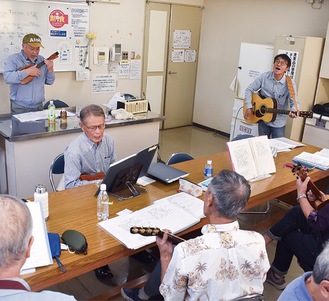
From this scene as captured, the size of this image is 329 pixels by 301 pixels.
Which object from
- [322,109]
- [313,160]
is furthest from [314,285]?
[322,109]

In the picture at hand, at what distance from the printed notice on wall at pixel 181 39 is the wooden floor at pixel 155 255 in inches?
62.1

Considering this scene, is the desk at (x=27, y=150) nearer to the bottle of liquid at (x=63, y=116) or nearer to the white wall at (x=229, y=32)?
the bottle of liquid at (x=63, y=116)

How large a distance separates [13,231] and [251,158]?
213 cm

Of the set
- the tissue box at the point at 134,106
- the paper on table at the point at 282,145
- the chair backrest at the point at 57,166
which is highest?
the tissue box at the point at 134,106

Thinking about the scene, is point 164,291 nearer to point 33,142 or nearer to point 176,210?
point 176,210

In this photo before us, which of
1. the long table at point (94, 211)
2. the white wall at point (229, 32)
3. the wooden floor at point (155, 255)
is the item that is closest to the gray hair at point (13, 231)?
the long table at point (94, 211)

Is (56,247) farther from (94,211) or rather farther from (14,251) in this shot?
(14,251)

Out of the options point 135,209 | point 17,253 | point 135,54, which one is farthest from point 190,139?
point 17,253

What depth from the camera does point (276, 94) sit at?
4.71m

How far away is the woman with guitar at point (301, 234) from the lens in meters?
2.52

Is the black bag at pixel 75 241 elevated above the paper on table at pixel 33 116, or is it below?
below

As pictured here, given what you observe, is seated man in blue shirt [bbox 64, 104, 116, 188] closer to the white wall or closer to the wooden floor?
the wooden floor

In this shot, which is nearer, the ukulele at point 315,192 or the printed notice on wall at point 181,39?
the ukulele at point 315,192

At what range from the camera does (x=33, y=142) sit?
11.7 feet
